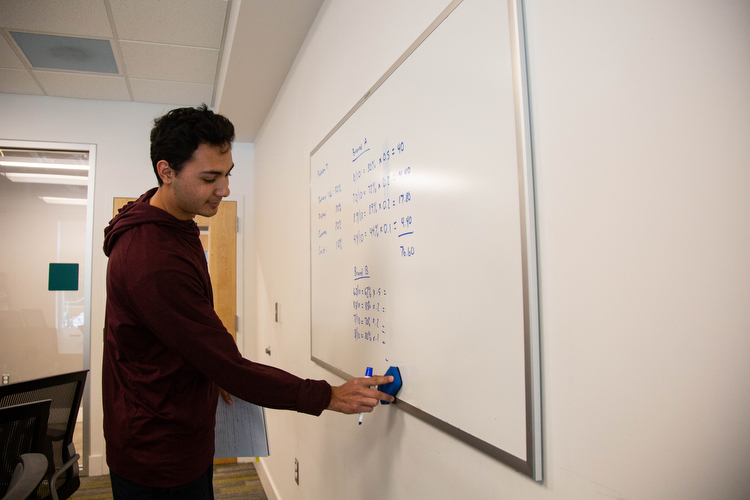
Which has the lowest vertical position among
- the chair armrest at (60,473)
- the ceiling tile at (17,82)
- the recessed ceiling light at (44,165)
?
the chair armrest at (60,473)

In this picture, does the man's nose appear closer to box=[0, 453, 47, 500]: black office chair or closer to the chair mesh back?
box=[0, 453, 47, 500]: black office chair

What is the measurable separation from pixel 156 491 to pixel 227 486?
202 cm

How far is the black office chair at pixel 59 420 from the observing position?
160cm

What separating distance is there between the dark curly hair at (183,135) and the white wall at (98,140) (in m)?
2.28

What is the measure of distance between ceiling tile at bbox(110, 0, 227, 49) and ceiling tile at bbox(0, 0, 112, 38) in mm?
84

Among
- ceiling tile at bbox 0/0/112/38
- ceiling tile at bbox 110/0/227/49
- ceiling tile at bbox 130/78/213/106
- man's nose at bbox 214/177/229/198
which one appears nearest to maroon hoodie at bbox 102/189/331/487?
man's nose at bbox 214/177/229/198

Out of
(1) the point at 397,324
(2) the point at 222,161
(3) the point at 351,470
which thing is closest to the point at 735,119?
(1) the point at 397,324

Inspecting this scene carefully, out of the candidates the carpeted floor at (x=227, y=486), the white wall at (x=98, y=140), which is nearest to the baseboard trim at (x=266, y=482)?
the carpeted floor at (x=227, y=486)

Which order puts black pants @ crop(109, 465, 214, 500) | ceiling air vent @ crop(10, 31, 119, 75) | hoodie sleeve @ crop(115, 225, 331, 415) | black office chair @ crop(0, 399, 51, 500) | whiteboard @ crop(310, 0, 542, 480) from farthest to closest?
1. ceiling air vent @ crop(10, 31, 119, 75)
2. black pants @ crop(109, 465, 214, 500)
3. hoodie sleeve @ crop(115, 225, 331, 415)
4. black office chair @ crop(0, 399, 51, 500)
5. whiteboard @ crop(310, 0, 542, 480)

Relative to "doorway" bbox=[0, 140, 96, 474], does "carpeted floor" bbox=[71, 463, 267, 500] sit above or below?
below

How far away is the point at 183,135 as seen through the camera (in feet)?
3.60

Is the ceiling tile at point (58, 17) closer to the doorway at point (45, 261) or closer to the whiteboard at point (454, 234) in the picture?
the doorway at point (45, 261)

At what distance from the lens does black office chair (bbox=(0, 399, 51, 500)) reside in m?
0.79

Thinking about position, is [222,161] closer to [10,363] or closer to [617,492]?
[617,492]
